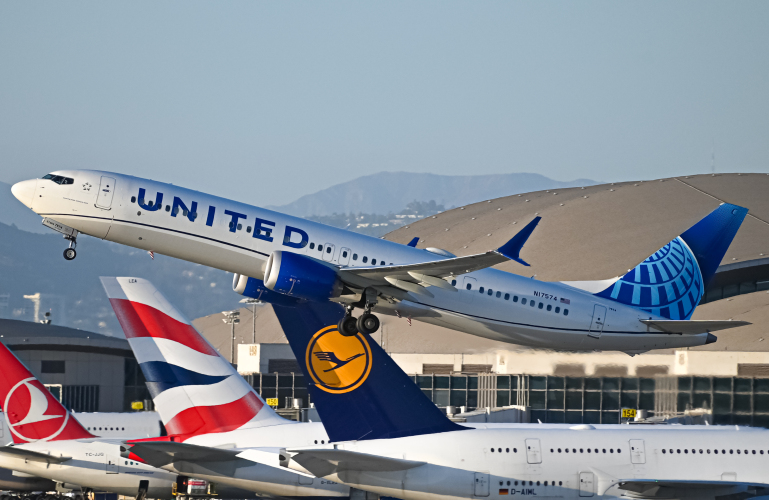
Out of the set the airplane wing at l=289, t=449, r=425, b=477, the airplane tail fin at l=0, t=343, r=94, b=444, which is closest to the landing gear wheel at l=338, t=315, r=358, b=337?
the airplane wing at l=289, t=449, r=425, b=477

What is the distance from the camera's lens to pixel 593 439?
29.0 metres

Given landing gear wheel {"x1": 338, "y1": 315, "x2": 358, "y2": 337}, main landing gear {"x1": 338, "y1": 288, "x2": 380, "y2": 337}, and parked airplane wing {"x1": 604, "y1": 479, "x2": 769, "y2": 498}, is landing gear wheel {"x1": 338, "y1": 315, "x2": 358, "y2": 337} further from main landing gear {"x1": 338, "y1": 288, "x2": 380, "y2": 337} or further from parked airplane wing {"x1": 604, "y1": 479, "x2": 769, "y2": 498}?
parked airplane wing {"x1": 604, "y1": 479, "x2": 769, "y2": 498}

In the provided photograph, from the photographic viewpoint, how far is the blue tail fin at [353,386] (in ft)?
92.6

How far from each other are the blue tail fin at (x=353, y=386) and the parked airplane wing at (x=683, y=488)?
17.1 feet

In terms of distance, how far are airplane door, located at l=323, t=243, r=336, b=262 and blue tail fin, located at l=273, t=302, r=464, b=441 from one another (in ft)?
14.1

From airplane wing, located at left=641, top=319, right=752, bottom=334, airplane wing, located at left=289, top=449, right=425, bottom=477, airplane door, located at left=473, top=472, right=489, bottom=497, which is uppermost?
airplane wing, located at left=641, top=319, right=752, bottom=334

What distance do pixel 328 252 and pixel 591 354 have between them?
2559 cm

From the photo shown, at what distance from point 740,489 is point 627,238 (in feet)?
260

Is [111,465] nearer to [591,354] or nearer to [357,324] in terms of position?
[357,324]

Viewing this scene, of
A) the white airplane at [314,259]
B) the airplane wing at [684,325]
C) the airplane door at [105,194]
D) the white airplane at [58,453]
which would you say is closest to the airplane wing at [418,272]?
the white airplane at [314,259]

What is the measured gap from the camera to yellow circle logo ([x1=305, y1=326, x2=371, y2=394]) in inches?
1115

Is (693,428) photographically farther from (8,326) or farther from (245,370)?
(8,326)

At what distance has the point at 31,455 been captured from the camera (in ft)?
120

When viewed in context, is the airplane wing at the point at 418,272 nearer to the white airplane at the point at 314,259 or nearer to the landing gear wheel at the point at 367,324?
the white airplane at the point at 314,259
